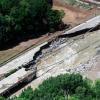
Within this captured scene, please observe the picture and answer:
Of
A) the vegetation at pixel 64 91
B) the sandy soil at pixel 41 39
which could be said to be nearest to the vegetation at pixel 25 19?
the sandy soil at pixel 41 39

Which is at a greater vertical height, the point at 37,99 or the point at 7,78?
the point at 37,99

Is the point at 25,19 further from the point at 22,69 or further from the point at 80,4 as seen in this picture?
the point at 80,4

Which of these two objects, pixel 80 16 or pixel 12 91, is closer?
pixel 12 91

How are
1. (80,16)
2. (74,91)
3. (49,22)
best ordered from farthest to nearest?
1. (80,16)
2. (49,22)
3. (74,91)

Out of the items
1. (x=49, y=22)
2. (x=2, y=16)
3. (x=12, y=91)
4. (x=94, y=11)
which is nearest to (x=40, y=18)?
(x=49, y=22)

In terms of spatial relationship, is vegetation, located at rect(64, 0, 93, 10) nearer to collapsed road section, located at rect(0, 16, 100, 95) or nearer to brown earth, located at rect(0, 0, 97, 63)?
brown earth, located at rect(0, 0, 97, 63)

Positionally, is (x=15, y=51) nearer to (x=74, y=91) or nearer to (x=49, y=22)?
(x=49, y=22)
